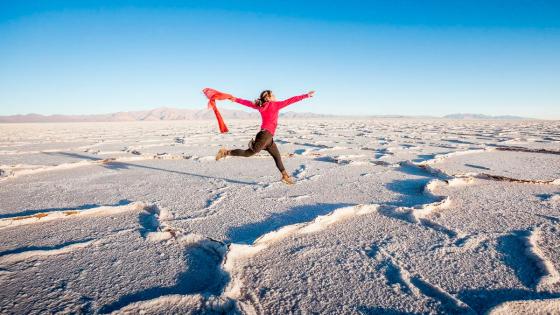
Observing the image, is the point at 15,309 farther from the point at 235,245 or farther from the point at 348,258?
the point at 348,258

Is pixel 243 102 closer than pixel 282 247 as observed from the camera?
No

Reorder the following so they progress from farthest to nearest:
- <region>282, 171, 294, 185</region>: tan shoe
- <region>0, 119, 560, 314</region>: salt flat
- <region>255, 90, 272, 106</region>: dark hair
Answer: <region>282, 171, 294, 185</region>: tan shoe, <region>255, 90, 272, 106</region>: dark hair, <region>0, 119, 560, 314</region>: salt flat

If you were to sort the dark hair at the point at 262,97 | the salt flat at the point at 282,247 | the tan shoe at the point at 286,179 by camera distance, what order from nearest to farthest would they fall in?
the salt flat at the point at 282,247, the dark hair at the point at 262,97, the tan shoe at the point at 286,179

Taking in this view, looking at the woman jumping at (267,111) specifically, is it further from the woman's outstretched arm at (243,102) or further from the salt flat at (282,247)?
the salt flat at (282,247)

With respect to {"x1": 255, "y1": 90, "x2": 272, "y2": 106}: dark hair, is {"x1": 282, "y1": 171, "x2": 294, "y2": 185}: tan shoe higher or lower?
lower

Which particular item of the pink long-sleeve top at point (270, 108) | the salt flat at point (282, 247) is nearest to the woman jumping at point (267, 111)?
the pink long-sleeve top at point (270, 108)

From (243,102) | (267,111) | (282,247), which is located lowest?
(282,247)

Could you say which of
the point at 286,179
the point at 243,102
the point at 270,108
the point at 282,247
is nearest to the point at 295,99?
the point at 270,108

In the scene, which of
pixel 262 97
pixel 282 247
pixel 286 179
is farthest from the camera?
pixel 286 179

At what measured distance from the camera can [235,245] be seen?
2000 millimetres

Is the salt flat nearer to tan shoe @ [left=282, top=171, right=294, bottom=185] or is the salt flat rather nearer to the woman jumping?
tan shoe @ [left=282, top=171, right=294, bottom=185]

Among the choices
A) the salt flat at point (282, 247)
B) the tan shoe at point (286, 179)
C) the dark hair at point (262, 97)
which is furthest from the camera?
the tan shoe at point (286, 179)

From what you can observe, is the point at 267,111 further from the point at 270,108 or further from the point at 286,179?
the point at 286,179

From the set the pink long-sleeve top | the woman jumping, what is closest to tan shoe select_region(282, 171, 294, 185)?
the woman jumping
